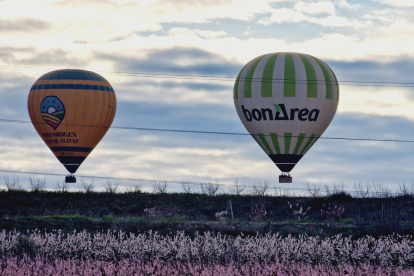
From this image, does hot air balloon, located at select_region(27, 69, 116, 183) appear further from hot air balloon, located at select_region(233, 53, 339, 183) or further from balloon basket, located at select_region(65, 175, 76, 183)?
hot air balloon, located at select_region(233, 53, 339, 183)

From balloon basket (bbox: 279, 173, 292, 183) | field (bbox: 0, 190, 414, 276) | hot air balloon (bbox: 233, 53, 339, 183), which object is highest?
hot air balloon (bbox: 233, 53, 339, 183)

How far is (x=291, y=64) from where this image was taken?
4803 centimetres

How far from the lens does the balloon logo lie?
4984 cm

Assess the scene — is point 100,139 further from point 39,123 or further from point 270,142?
point 270,142

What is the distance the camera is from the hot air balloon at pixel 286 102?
47656 millimetres

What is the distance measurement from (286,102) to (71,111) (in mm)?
15572

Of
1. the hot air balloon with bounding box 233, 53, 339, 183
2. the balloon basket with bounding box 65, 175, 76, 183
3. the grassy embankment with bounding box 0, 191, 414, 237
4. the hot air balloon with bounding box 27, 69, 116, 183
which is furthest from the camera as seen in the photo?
the balloon basket with bounding box 65, 175, 76, 183

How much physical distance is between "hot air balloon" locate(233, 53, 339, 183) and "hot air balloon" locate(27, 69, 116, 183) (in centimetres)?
1052

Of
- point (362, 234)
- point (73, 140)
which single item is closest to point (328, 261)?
point (362, 234)

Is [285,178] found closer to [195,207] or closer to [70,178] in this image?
[195,207]

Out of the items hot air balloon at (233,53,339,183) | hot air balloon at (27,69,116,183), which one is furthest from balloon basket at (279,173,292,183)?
hot air balloon at (27,69,116,183)

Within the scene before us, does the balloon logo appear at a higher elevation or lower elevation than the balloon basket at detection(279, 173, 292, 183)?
higher

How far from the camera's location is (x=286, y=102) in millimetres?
47656

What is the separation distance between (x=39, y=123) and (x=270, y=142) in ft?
57.0
